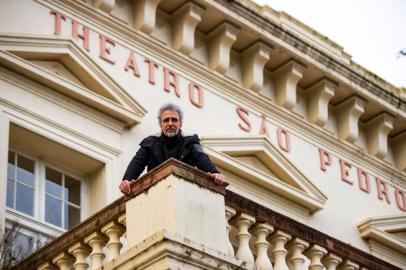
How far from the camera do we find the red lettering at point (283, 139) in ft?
50.8

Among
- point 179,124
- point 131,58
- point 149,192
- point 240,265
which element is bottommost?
point 240,265

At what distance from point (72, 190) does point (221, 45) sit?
3.42 meters

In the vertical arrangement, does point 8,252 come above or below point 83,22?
below

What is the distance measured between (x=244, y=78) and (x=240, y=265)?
678 centimetres

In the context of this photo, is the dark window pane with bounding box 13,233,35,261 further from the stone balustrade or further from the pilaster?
the pilaster

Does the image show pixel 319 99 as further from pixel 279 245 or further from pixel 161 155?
pixel 161 155

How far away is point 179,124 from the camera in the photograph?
31.8 ft

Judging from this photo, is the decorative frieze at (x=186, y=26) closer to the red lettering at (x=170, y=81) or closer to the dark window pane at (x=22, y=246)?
the red lettering at (x=170, y=81)

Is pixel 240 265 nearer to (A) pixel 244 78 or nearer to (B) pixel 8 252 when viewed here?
(B) pixel 8 252

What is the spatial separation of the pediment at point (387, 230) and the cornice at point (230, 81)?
104 centimetres

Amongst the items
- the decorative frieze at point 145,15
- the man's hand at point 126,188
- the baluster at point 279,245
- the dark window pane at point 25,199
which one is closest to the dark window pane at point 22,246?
the dark window pane at point 25,199

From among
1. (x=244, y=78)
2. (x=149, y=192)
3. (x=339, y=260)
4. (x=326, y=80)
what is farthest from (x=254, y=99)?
(x=149, y=192)

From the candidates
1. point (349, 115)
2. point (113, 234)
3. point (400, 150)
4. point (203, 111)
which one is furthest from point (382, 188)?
point (113, 234)

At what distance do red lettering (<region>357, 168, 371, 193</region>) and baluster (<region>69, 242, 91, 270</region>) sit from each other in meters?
7.55
